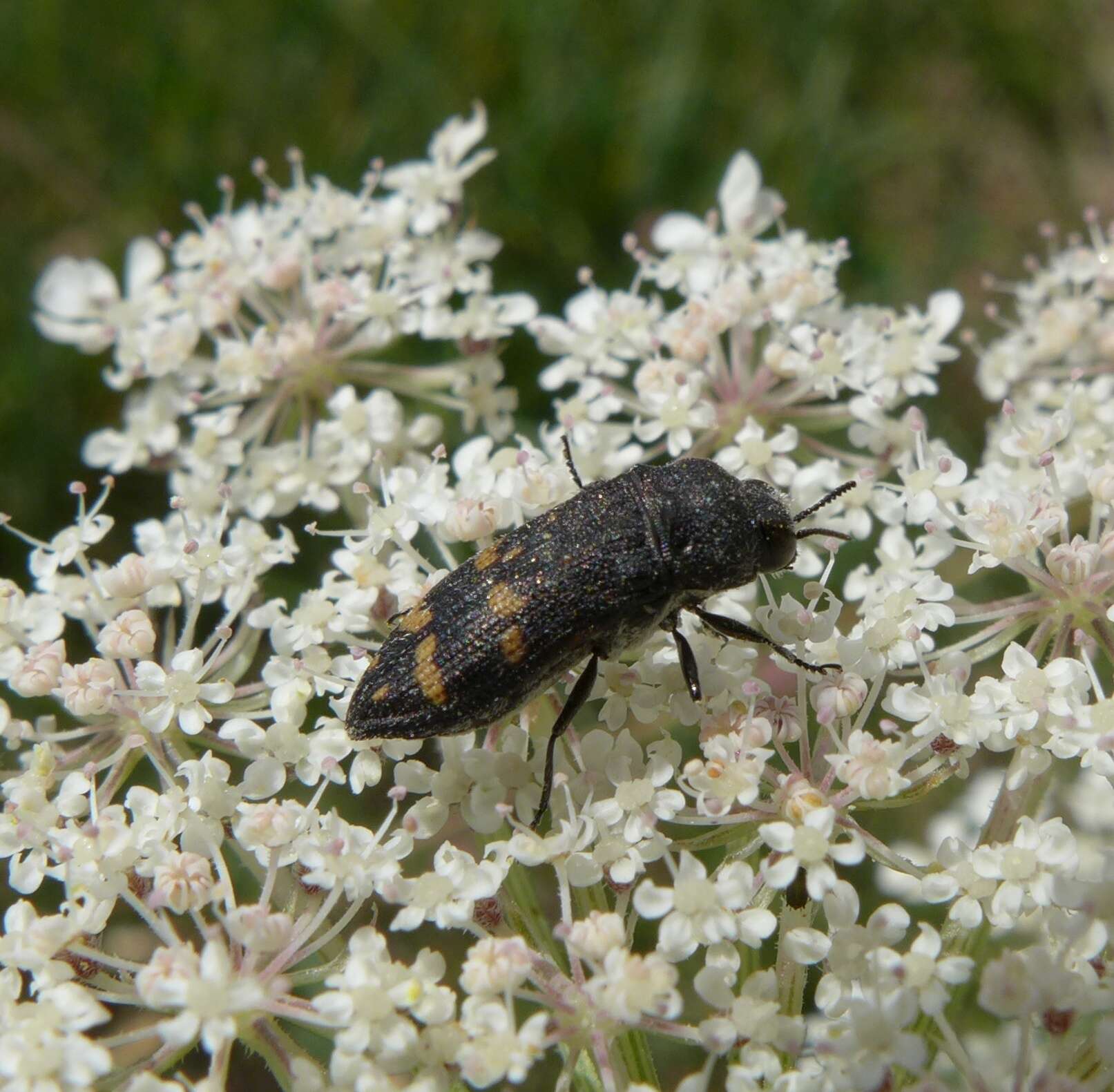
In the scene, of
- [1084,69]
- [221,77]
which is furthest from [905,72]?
[221,77]

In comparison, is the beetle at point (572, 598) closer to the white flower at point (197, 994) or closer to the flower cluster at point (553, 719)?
the flower cluster at point (553, 719)

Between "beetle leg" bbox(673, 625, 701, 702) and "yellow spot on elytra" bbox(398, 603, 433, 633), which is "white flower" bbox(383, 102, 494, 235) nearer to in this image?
"yellow spot on elytra" bbox(398, 603, 433, 633)

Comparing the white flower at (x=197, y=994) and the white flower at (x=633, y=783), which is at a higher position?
the white flower at (x=633, y=783)

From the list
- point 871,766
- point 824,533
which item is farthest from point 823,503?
point 871,766

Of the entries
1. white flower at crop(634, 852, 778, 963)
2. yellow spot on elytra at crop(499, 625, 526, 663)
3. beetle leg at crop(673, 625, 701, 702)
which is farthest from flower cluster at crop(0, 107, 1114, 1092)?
yellow spot on elytra at crop(499, 625, 526, 663)

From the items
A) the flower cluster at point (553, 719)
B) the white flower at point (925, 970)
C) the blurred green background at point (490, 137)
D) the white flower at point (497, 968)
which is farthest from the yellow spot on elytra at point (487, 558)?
the blurred green background at point (490, 137)

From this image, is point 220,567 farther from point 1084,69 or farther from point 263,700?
point 1084,69
